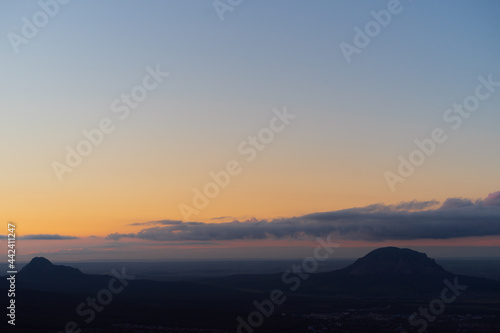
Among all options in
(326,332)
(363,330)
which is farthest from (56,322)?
(363,330)

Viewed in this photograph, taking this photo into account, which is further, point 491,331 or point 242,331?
point 491,331

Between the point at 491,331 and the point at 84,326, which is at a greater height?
the point at 84,326

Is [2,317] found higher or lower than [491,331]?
higher

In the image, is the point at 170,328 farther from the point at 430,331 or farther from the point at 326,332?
the point at 430,331

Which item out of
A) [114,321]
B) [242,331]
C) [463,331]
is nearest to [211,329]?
[242,331]

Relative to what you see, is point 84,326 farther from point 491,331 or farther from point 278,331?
point 491,331

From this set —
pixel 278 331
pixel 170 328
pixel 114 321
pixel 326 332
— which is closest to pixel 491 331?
pixel 326 332

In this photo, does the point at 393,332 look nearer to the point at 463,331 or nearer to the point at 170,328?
the point at 463,331
